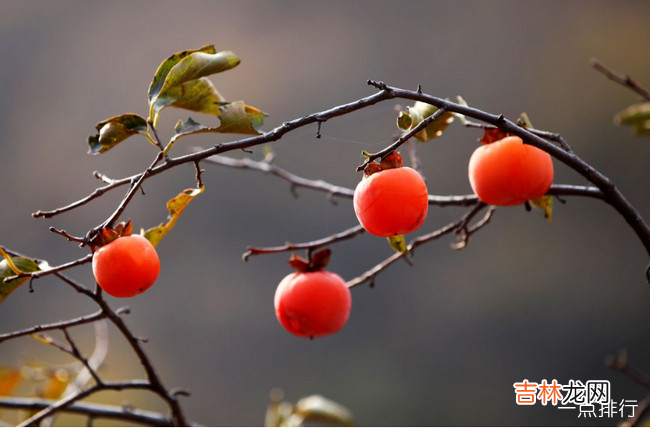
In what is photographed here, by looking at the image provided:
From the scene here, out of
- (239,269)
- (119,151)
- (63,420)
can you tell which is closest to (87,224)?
(119,151)

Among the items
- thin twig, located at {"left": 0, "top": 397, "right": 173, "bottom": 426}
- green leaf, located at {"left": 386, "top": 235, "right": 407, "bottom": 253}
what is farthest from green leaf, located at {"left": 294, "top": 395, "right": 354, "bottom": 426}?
green leaf, located at {"left": 386, "top": 235, "right": 407, "bottom": 253}

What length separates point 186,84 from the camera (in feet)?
1.75

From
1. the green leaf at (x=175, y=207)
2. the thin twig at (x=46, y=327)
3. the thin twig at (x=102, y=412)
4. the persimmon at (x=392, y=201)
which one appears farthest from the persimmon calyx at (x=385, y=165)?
the thin twig at (x=102, y=412)

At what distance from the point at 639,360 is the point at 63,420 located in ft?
7.08

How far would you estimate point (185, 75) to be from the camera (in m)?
0.51

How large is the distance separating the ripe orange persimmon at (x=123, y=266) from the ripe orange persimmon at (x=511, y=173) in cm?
30

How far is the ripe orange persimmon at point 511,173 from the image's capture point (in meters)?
0.54

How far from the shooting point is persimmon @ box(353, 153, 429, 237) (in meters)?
0.48

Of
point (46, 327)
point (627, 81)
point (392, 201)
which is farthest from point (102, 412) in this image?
point (627, 81)

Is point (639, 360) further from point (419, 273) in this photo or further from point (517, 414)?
point (419, 273)

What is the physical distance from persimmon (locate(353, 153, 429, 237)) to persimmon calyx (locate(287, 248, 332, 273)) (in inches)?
6.8

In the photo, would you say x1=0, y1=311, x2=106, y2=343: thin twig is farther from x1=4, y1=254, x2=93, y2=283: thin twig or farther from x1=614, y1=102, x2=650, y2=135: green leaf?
x1=614, y1=102, x2=650, y2=135: green leaf

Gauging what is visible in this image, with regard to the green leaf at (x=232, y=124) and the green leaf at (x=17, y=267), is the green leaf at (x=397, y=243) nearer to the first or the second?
the green leaf at (x=232, y=124)

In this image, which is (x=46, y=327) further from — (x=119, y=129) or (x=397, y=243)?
(x=397, y=243)
